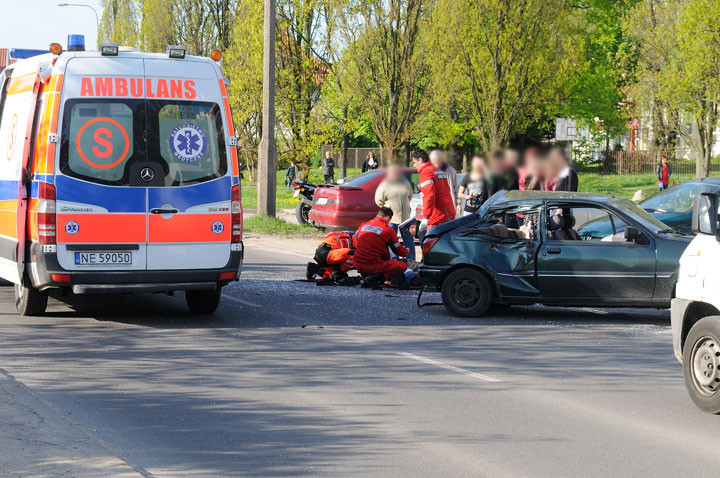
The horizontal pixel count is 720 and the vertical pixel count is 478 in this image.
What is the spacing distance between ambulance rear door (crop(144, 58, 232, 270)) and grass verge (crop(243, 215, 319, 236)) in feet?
41.1

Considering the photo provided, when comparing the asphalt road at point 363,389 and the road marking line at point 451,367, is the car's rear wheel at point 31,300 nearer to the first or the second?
the asphalt road at point 363,389

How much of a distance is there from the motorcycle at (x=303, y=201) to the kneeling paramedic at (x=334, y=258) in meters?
10.2

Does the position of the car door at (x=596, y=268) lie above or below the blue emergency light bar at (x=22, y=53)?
below

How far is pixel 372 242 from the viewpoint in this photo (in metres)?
13.9

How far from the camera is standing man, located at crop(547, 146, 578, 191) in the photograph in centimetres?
1636

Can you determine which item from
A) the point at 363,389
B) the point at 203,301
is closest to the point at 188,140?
the point at 203,301

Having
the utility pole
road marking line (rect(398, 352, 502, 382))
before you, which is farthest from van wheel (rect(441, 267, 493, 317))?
the utility pole

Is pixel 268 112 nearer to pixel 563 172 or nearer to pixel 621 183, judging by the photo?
pixel 563 172

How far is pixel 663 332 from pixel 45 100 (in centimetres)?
681

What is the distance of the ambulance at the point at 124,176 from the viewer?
400 inches

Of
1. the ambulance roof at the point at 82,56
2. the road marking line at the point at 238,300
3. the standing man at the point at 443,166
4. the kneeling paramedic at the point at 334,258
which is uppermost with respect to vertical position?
the ambulance roof at the point at 82,56

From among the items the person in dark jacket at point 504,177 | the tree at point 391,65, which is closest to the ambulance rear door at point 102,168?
the person in dark jacket at point 504,177

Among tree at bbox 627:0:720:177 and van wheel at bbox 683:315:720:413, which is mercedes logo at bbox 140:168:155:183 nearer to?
van wheel at bbox 683:315:720:413

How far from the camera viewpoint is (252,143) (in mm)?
41500
